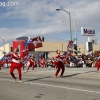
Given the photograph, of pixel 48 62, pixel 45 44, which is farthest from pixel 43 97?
pixel 45 44

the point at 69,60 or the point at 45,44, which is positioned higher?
the point at 45,44

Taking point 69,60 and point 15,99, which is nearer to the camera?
point 15,99

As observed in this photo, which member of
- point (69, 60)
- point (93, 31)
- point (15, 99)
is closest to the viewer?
point (15, 99)

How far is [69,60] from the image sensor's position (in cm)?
2986

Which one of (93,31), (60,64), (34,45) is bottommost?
(60,64)

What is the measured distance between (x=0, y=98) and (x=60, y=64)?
746 cm

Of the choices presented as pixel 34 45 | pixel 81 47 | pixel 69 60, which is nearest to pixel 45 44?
pixel 81 47

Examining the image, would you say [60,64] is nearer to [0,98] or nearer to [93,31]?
[0,98]

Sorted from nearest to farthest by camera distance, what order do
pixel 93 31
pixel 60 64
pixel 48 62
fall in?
pixel 60 64 < pixel 48 62 < pixel 93 31

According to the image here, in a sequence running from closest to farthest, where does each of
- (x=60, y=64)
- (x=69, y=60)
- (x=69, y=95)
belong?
(x=69, y=95), (x=60, y=64), (x=69, y=60)

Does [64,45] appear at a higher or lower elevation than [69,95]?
higher

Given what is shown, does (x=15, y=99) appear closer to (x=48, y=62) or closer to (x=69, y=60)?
(x=69, y=60)

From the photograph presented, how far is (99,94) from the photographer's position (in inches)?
337

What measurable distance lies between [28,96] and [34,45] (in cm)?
2991
